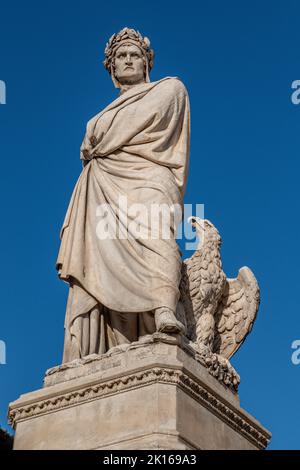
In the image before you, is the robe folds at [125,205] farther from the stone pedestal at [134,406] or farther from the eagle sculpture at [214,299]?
the eagle sculpture at [214,299]

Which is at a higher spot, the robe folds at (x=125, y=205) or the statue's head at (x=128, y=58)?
the statue's head at (x=128, y=58)

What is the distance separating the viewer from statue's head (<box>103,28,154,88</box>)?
13898 mm

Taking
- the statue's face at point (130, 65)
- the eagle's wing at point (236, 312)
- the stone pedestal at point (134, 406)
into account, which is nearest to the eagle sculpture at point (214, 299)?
the eagle's wing at point (236, 312)

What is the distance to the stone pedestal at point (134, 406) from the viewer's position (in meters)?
10.1

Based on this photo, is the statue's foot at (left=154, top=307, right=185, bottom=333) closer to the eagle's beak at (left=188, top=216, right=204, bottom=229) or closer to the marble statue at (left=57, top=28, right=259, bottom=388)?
the marble statue at (left=57, top=28, right=259, bottom=388)

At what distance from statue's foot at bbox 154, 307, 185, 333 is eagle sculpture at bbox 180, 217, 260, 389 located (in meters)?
0.89

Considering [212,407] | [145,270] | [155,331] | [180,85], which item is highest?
[180,85]

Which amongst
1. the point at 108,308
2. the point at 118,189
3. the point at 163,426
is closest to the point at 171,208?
the point at 118,189

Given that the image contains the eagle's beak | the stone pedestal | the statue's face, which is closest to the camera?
the stone pedestal

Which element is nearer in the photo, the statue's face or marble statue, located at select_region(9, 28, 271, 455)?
marble statue, located at select_region(9, 28, 271, 455)

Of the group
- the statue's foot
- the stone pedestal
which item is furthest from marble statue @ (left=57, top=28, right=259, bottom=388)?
the stone pedestal

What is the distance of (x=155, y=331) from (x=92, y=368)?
0.91 meters

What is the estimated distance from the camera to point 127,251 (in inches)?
467
